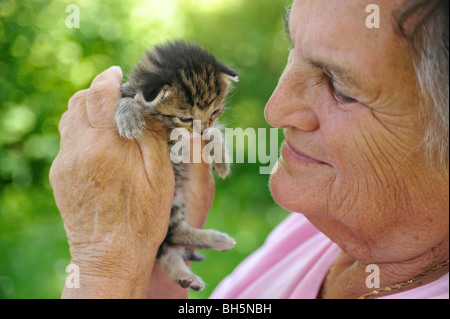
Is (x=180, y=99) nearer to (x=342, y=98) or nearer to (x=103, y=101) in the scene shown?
(x=103, y=101)

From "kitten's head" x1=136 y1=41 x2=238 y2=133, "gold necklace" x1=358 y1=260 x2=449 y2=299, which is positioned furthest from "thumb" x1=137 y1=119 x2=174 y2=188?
"gold necklace" x1=358 y1=260 x2=449 y2=299

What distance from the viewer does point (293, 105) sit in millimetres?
1255

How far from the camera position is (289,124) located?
50.3 inches

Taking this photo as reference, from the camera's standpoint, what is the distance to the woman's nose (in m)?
1.24

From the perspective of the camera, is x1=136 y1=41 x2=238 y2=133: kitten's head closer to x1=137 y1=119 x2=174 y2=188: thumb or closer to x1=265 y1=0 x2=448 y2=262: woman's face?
x1=137 y1=119 x2=174 y2=188: thumb

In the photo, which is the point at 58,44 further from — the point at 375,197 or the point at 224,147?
the point at 375,197

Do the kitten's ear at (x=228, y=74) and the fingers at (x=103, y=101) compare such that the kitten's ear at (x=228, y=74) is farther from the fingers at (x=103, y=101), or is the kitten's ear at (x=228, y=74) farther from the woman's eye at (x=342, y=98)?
the woman's eye at (x=342, y=98)

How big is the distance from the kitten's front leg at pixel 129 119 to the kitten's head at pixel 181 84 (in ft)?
0.21

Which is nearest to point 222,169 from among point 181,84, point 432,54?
point 181,84

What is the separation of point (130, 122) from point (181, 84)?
252mm

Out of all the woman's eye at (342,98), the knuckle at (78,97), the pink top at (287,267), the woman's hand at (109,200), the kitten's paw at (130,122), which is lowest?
the pink top at (287,267)

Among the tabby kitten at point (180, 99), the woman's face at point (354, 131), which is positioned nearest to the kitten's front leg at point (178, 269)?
the tabby kitten at point (180, 99)

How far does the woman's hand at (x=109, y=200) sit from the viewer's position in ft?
4.19
